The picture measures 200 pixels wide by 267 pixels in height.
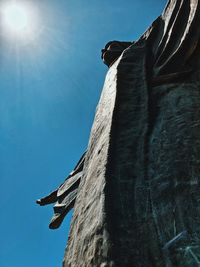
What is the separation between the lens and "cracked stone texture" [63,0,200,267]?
172 centimetres

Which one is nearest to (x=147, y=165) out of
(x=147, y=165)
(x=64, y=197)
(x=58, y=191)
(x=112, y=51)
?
(x=147, y=165)

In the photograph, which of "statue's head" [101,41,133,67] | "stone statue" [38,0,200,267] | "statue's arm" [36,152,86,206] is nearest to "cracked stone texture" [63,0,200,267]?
"stone statue" [38,0,200,267]

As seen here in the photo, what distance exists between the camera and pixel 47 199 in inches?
159

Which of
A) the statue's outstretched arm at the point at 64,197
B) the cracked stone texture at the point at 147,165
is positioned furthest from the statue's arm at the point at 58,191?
the cracked stone texture at the point at 147,165

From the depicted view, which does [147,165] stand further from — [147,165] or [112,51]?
[112,51]

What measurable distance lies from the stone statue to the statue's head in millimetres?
550

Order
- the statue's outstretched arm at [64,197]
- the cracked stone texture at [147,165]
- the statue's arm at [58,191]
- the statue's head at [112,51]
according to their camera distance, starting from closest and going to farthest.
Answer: the cracked stone texture at [147,165] < the statue's outstretched arm at [64,197] < the statue's arm at [58,191] < the statue's head at [112,51]

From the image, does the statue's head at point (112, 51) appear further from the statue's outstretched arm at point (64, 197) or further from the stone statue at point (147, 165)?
the statue's outstretched arm at point (64, 197)

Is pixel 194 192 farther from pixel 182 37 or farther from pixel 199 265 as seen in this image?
pixel 182 37

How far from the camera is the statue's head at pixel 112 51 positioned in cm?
417

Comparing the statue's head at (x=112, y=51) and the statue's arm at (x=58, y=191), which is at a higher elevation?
the statue's head at (x=112, y=51)

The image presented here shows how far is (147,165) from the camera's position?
86.6 inches

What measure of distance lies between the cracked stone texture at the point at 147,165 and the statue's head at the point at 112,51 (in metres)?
0.68

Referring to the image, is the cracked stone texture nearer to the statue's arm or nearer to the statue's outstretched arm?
the statue's outstretched arm
